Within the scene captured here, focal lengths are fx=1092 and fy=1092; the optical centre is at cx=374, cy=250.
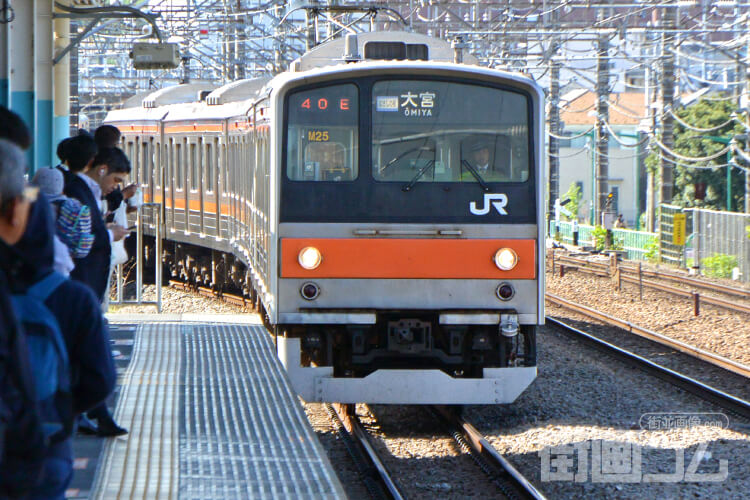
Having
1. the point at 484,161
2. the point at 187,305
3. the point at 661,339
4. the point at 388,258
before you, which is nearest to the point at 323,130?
the point at 388,258

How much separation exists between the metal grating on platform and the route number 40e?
1.69m

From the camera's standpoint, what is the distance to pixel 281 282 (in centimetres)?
741

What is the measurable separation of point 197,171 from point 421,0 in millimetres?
5686

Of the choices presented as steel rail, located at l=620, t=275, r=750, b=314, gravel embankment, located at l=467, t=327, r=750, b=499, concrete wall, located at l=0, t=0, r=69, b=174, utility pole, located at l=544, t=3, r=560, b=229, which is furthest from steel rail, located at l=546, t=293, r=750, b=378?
utility pole, located at l=544, t=3, r=560, b=229

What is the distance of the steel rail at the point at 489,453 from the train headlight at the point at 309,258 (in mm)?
1606

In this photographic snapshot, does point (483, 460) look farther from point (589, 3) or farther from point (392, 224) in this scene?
point (589, 3)

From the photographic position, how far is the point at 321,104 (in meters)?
7.49

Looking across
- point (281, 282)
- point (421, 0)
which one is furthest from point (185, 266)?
point (281, 282)

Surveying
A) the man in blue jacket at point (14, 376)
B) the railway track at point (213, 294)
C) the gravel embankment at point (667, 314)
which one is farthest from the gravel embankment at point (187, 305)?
the man in blue jacket at point (14, 376)

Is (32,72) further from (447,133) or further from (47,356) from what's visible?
(47,356)

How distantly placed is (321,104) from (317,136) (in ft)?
0.72

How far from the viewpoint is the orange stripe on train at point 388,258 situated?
7.39m

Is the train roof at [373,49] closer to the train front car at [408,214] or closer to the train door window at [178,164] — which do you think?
the train front car at [408,214]

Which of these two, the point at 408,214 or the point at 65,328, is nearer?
the point at 65,328
